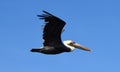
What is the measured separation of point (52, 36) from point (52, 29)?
0.57m

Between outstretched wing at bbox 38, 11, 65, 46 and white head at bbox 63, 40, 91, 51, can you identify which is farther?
white head at bbox 63, 40, 91, 51

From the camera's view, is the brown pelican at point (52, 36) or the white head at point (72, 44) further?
the white head at point (72, 44)

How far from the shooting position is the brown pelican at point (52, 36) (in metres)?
49.6

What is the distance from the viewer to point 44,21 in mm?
49406

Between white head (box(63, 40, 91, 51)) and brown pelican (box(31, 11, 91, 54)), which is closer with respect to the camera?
brown pelican (box(31, 11, 91, 54))

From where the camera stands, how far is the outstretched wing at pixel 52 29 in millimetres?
49500

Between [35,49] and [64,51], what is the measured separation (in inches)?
67.7

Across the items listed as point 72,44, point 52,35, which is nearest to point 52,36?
point 52,35

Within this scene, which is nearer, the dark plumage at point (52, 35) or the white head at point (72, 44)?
the dark plumage at point (52, 35)

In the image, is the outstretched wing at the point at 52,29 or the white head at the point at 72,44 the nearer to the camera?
the outstretched wing at the point at 52,29

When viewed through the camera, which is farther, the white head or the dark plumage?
the white head

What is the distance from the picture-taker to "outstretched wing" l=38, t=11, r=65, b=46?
1949 inches

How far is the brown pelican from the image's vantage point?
163 feet

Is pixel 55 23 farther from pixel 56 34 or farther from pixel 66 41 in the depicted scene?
pixel 66 41
